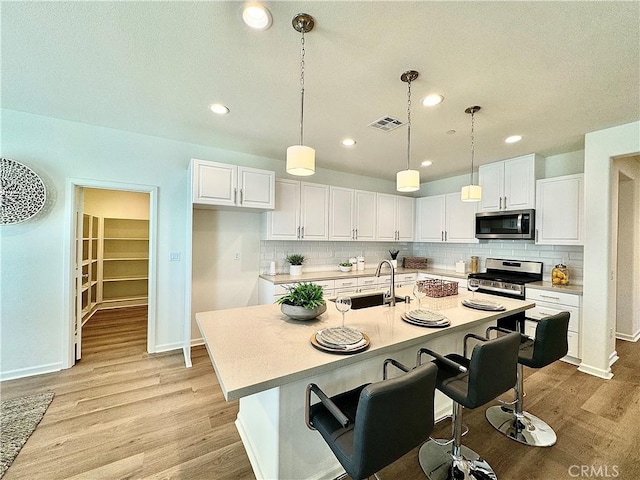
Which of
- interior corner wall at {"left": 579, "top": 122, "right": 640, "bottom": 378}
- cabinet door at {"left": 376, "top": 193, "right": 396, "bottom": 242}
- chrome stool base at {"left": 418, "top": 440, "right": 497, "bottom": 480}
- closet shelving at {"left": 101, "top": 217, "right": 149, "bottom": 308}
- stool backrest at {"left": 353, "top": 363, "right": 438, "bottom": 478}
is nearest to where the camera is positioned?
stool backrest at {"left": 353, "top": 363, "right": 438, "bottom": 478}

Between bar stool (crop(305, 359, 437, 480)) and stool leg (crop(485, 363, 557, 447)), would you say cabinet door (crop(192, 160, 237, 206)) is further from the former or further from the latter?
stool leg (crop(485, 363, 557, 447))

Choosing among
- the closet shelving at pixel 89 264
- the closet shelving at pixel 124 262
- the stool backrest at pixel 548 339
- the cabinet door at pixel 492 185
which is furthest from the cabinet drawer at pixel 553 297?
the closet shelving at pixel 124 262

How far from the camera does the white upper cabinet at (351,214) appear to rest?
164 inches

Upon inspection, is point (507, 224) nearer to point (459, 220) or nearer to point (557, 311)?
point (459, 220)

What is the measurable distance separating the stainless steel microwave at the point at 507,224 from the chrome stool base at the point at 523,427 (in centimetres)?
229

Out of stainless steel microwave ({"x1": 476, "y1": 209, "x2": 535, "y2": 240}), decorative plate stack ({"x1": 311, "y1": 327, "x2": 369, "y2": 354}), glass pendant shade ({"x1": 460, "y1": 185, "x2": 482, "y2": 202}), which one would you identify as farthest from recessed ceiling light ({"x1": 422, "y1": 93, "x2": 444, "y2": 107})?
stainless steel microwave ({"x1": 476, "y1": 209, "x2": 535, "y2": 240})

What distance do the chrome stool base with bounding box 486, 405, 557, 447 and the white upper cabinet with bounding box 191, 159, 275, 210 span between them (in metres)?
3.10

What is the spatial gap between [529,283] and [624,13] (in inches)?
111

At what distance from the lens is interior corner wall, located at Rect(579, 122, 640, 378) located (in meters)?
2.70

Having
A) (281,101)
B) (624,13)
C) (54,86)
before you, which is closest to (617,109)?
(624,13)

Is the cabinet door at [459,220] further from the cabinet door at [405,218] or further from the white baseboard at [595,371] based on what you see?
the white baseboard at [595,371]

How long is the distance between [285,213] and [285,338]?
2.51 m

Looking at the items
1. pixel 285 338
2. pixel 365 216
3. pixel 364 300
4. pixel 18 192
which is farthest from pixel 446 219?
pixel 18 192

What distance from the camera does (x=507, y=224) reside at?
369 cm
